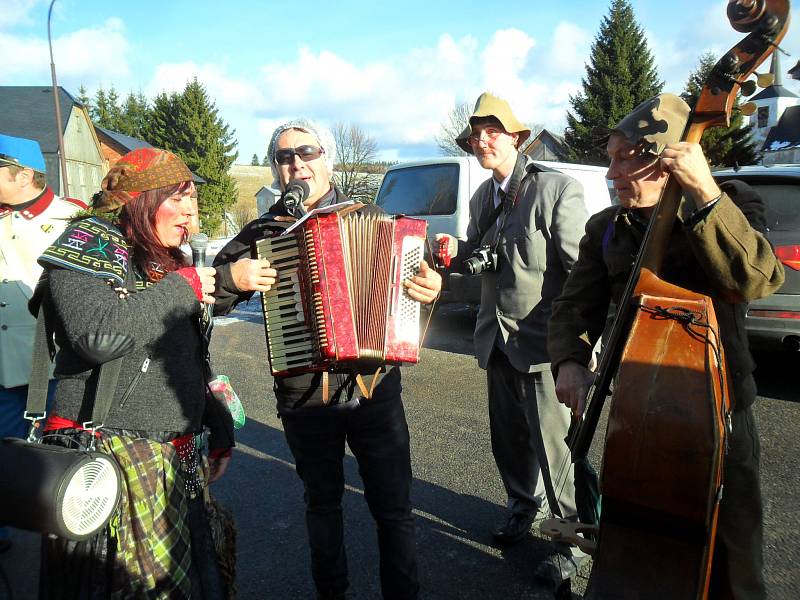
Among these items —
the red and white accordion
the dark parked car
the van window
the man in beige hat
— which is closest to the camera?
the red and white accordion

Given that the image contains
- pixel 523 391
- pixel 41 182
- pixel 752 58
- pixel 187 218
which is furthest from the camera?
pixel 41 182

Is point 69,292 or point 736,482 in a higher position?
point 69,292

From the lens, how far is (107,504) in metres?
1.66

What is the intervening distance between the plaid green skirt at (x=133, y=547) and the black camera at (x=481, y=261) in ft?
5.13

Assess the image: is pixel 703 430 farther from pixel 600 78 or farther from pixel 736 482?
pixel 600 78

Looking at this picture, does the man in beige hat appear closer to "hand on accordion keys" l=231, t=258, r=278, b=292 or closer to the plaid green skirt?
"hand on accordion keys" l=231, t=258, r=278, b=292

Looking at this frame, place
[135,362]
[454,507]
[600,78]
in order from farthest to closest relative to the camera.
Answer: [600,78], [454,507], [135,362]

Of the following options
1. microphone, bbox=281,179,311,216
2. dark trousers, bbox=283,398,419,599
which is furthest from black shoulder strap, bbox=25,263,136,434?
dark trousers, bbox=283,398,419,599

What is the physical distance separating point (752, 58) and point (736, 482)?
121 cm

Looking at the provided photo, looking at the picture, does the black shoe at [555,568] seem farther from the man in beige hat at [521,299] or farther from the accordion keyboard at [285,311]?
the accordion keyboard at [285,311]

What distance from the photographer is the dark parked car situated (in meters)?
4.63

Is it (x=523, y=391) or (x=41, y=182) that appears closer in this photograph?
(x=523, y=391)

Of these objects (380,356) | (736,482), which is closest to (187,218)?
(380,356)

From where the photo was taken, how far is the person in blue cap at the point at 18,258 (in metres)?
2.95
